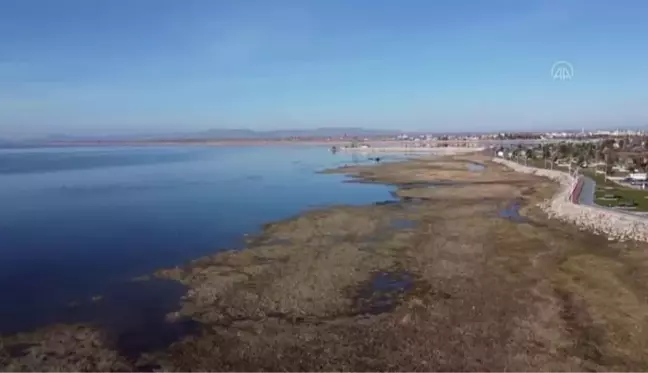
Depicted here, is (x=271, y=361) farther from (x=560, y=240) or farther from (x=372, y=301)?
(x=560, y=240)

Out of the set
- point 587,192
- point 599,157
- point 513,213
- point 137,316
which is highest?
point 599,157

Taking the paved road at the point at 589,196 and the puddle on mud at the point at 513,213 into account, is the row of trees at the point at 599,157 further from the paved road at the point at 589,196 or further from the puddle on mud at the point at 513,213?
the puddle on mud at the point at 513,213

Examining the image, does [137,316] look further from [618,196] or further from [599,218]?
[618,196]

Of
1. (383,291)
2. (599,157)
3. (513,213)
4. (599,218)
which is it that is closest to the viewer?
(383,291)

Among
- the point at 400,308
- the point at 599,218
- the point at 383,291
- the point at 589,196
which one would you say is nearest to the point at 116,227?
the point at 383,291

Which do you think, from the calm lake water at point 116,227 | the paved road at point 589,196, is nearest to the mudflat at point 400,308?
the calm lake water at point 116,227

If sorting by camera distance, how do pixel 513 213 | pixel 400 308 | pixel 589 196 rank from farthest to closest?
pixel 589 196 → pixel 513 213 → pixel 400 308
